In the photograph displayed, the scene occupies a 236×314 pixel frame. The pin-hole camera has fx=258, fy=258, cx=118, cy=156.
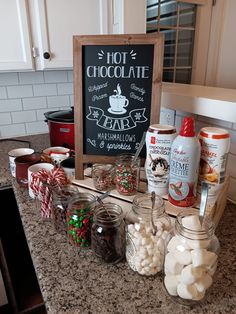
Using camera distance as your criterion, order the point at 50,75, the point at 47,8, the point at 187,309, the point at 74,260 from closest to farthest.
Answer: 1. the point at 187,309
2. the point at 74,260
3. the point at 47,8
4. the point at 50,75

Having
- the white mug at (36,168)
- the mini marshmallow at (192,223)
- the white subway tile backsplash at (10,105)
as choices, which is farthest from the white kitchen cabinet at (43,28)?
the mini marshmallow at (192,223)

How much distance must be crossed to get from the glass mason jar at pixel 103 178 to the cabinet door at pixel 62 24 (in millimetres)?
920

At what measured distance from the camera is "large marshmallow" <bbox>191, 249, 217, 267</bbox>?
52 centimetres

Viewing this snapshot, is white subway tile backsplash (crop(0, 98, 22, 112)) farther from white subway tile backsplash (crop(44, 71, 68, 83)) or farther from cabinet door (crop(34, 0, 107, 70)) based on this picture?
cabinet door (crop(34, 0, 107, 70))

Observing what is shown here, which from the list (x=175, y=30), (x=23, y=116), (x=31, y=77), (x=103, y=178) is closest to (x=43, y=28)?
(x=31, y=77)

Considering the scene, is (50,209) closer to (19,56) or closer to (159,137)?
(159,137)

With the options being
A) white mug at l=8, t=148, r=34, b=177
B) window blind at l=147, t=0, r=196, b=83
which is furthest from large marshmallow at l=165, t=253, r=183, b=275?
window blind at l=147, t=0, r=196, b=83

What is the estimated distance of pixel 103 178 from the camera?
874 mm

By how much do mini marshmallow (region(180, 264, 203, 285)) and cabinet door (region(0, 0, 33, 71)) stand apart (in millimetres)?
1389

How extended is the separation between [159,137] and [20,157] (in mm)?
647

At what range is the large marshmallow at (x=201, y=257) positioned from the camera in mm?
518

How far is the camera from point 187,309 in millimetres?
546

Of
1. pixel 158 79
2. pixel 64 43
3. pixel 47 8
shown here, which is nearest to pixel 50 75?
pixel 64 43

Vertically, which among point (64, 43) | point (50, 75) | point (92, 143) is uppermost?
point (64, 43)
